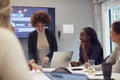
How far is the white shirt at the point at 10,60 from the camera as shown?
73cm

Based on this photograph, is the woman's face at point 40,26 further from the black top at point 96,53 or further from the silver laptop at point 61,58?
the black top at point 96,53

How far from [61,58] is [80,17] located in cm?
280

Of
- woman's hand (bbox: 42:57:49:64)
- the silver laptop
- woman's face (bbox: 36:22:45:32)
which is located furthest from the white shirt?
woman's face (bbox: 36:22:45:32)

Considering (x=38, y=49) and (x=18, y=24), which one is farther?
(x=18, y=24)

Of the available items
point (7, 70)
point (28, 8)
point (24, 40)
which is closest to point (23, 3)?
point (28, 8)

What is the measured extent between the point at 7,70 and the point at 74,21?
16.3 ft

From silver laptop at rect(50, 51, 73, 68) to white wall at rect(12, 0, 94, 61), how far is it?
2.35 metres

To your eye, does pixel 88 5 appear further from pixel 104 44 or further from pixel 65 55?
pixel 65 55

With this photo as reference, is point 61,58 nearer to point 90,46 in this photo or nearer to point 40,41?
point 40,41

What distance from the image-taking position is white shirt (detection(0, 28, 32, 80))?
0.73m

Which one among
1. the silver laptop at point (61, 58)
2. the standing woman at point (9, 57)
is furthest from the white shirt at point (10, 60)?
the silver laptop at point (61, 58)

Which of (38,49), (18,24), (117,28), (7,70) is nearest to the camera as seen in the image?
(7,70)

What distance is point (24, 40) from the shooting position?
5.33m

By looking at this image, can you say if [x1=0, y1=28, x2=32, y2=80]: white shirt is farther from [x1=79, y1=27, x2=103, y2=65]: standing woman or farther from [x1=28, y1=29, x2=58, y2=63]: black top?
[x1=79, y1=27, x2=103, y2=65]: standing woman
